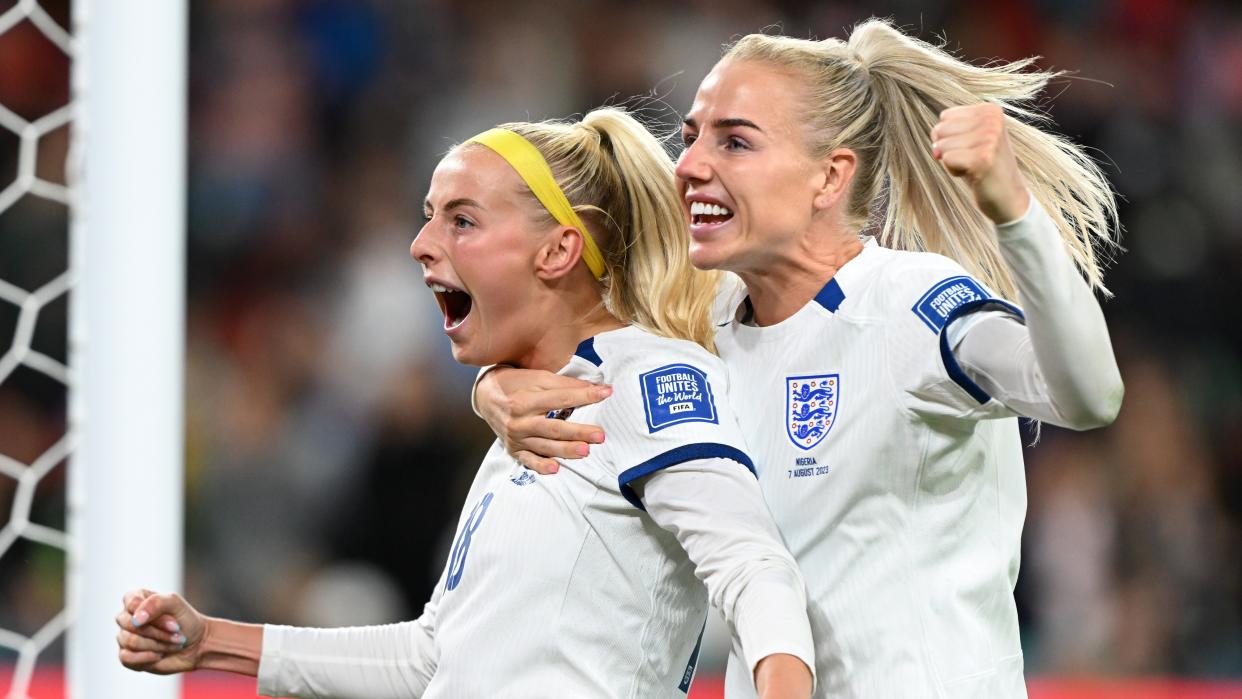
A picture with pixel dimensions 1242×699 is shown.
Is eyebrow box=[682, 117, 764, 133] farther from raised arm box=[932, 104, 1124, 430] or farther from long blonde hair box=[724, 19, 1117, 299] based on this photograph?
raised arm box=[932, 104, 1124, 430]

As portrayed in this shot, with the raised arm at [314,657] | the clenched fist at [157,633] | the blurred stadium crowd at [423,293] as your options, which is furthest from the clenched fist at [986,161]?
the blurred stadium crowd at [423,293]

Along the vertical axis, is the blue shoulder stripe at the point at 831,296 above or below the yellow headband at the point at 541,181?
below

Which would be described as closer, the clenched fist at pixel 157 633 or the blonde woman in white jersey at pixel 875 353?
the blonde woman in white jersey at pixel 875 353

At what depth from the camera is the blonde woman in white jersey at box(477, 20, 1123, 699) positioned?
1.98 meters

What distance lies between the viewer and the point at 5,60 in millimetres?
6074

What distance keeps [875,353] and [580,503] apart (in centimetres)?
44

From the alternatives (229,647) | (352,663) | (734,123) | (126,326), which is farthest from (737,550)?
(126,326)

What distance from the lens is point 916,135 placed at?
226 cm

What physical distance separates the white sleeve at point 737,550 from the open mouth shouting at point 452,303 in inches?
17.3

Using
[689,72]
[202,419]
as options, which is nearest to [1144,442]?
[689,72]

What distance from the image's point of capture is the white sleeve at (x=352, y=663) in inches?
95.3

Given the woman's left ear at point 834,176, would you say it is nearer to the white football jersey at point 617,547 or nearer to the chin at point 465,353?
the white football jersey at point 617,547

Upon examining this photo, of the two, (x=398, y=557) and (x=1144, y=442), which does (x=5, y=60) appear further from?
(x=1144, y=442)

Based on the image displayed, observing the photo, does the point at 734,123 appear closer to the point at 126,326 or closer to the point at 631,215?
the point at 631,215
